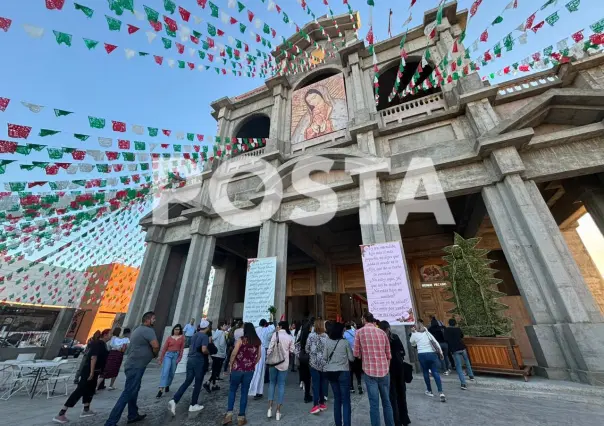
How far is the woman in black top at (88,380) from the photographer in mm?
4182

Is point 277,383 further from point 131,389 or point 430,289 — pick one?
point 430,289

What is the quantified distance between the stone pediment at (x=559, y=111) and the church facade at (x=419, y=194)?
0.13ft

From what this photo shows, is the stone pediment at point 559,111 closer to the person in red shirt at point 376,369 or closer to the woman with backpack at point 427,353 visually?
the woman with backpack at point 427,353

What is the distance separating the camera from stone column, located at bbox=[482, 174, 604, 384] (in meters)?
5.52

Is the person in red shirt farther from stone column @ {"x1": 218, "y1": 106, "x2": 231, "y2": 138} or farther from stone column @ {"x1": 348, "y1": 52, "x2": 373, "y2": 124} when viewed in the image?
stone column @ {"x1": 218, "y1": 106, "x2": 231, "y2": 138}

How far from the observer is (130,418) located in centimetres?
399

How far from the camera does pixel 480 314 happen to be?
6.92 meters

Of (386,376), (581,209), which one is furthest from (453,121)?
(386,376)

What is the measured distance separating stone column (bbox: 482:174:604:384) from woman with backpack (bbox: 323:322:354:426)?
221 inches

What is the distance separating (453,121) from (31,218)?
16.2 m

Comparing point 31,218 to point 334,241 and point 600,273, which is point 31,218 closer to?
point 334,241

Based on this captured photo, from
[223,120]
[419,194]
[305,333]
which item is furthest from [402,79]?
[305,333]

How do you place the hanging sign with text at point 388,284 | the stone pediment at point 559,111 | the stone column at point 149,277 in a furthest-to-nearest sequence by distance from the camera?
the stone column at point 149,277 < the stone pediment at point 559,111 < the hanging sign with text at point 388,284

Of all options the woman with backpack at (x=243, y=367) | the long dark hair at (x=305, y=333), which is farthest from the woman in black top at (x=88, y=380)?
the long dark hair at (x=305, y=333)
